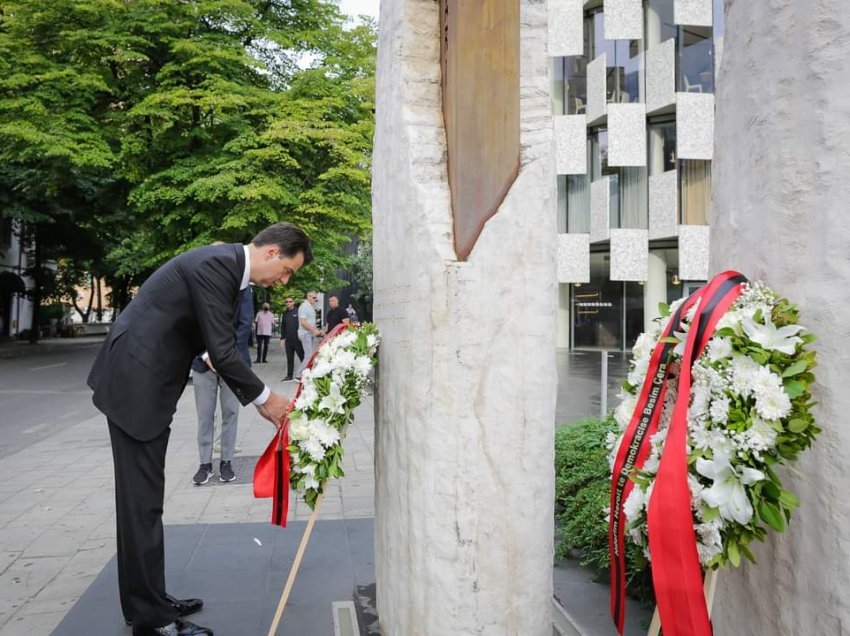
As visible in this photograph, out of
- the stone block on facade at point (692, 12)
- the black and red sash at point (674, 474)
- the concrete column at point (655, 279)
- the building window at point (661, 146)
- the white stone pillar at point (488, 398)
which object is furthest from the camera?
the concrete column at point (655, 279)

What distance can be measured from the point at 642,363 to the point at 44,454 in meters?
7.70

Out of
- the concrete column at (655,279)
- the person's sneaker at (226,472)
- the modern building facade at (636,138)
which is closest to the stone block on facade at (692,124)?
the modern building facade at (636,138)

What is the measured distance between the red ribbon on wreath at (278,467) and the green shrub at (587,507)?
1643mm

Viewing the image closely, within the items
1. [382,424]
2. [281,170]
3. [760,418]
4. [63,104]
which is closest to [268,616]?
[382,424]

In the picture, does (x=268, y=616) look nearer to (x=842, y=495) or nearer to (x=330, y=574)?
(x=330, y=574)

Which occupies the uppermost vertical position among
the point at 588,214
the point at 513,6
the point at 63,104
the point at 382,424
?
the point at 63,104

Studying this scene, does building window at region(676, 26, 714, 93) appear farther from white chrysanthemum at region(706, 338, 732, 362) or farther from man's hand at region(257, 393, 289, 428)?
white chrysanthemum at region(706, 338, 732, 362)

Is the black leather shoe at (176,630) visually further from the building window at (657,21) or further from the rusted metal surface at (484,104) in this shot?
the building window at (657,21)

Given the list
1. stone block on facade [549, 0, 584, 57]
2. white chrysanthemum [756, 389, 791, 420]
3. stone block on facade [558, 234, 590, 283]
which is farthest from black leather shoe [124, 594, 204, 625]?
stone block on facade [549, 0, 584, 57]

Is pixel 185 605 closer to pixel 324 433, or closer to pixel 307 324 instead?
pixel 324 433

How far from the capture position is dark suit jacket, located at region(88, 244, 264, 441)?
3.18 m

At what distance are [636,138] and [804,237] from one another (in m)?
20.0

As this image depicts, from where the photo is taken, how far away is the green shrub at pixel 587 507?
354 cm

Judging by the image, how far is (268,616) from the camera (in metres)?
3.45
